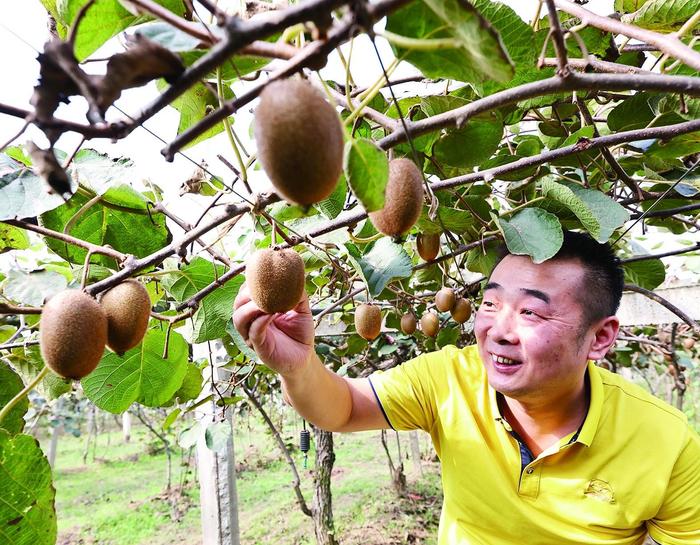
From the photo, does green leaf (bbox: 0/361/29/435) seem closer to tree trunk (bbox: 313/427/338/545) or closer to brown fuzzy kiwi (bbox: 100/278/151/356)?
brown fuzzy kiwi (bbox: 100/278/151/356)

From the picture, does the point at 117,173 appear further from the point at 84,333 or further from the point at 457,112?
the point at 457,112

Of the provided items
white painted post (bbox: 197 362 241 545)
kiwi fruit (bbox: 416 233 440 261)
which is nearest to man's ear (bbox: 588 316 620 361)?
kiwi fruit (bbox: 416 233 440 261)

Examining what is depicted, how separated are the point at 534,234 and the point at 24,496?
102 centimetres

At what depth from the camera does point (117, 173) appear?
0.90m

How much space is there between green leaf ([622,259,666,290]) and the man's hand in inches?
47.6

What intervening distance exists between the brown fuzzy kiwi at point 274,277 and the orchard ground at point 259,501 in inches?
196

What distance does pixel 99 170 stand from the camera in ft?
2.96

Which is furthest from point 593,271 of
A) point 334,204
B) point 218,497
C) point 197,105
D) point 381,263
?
point 218,497

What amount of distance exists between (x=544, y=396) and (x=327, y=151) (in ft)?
3.96

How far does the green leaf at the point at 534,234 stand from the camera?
1034mm

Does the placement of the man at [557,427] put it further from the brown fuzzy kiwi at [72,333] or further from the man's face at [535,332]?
the brown fuzzy kiwi at [72,333]

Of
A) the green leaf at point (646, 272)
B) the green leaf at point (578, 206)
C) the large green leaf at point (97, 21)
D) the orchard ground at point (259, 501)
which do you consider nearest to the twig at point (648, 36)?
the green leaf at point (578, 206)

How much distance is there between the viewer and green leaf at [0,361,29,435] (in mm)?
1124

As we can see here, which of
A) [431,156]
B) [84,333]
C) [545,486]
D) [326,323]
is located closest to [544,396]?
[545,486]
